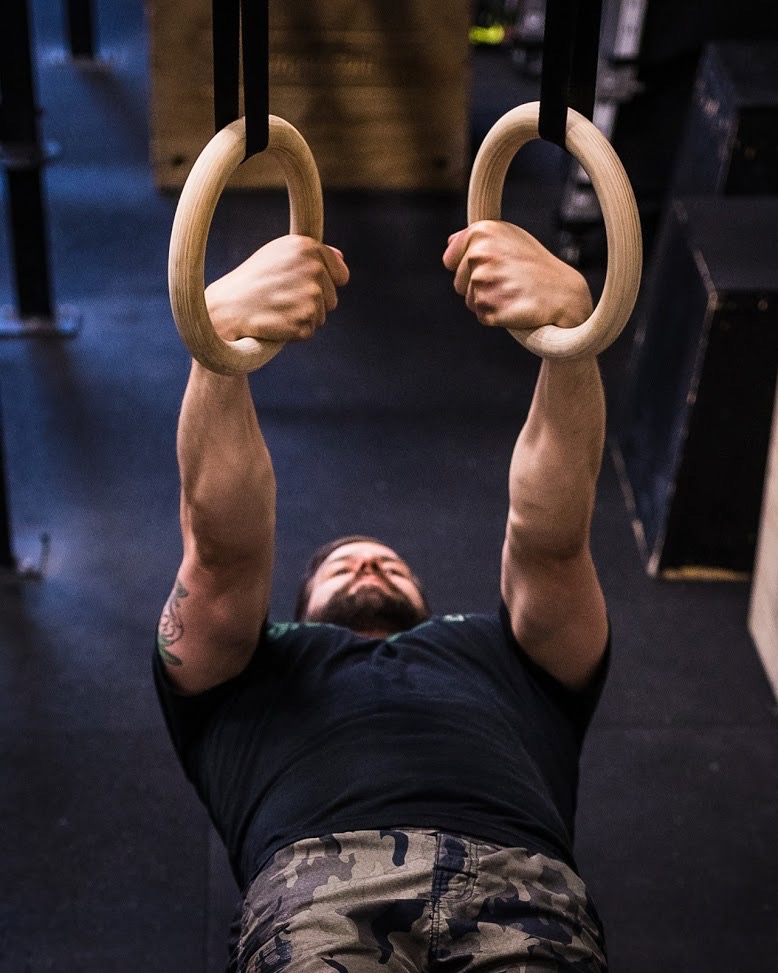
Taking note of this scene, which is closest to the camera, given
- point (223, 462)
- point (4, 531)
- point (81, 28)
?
point (223, 462)

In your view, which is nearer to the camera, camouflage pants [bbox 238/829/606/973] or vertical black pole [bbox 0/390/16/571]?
camouflage pants [bbox 238/829/606/973]

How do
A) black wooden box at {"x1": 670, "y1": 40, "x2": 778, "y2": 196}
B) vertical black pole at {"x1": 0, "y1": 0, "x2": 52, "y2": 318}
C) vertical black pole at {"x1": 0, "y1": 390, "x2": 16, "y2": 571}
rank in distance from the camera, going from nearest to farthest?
vertical black pole at {"x1": 0, "y1": 390, "x2": 16, "y2": 571} → black wooden box at {"x1": 670, "y1": 40, "x2": 778, "y2": 196} → vertical black pole at {"x1": 0, "y1": 0, "x2": 52, "y2": 318}

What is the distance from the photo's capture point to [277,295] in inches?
58.5

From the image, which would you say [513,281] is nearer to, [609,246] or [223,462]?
[609,246]

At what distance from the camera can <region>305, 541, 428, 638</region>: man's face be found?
2.18 m

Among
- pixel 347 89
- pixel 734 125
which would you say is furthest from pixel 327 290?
pixel 347 89

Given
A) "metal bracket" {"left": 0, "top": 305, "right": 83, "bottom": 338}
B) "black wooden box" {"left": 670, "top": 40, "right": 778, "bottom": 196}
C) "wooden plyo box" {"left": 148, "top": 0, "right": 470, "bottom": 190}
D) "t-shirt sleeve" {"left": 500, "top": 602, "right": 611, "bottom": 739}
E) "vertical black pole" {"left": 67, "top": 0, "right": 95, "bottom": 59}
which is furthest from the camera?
"vertical black pole" {"left": 67, "top": 0, "right": 95, "bottom": 59}

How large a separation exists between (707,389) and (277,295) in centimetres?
187

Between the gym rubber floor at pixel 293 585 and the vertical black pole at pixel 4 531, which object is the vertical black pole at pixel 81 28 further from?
the vertical black pole at pixel 4 531

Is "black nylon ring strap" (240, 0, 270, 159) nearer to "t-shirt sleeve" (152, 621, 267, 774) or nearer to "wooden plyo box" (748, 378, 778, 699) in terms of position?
"t-shirt sleeve" (152, 621, 267, 774)

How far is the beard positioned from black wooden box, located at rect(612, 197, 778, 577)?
1240 mm

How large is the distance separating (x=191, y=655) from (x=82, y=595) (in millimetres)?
1406

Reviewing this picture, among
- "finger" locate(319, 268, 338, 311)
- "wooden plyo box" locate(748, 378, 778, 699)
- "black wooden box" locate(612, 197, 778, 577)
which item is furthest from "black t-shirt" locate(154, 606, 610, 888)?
"black wooden box" locate(612, 197, 778, 577)

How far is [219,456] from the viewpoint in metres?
1.73
